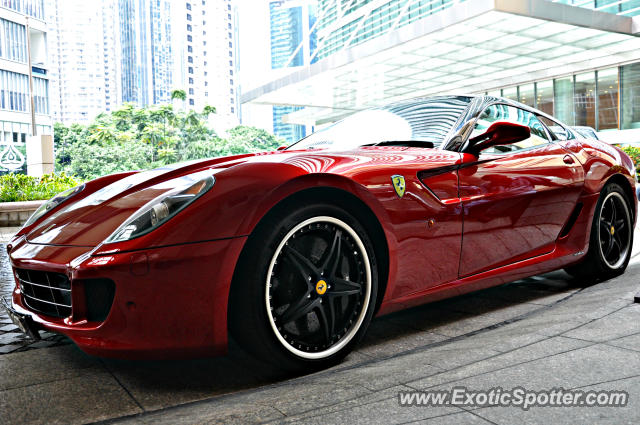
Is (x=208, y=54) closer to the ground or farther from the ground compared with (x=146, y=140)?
farther from the ground

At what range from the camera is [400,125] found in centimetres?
296

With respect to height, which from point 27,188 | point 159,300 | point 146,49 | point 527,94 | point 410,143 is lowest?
point 159,300

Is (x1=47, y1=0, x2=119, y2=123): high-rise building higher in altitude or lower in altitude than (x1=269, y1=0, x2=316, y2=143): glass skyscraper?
lower

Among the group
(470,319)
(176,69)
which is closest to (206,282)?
(470,319)

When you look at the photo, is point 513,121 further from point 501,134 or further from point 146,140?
point 146,140

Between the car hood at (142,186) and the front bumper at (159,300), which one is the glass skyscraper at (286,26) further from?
the front bumper at (159,300)

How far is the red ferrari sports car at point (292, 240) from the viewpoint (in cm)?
186

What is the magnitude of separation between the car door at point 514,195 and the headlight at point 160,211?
123cm

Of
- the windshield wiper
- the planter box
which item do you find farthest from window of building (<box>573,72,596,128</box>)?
the windshield wiper

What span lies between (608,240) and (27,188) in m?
11.9

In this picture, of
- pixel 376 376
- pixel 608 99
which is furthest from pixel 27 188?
pixel 608 99

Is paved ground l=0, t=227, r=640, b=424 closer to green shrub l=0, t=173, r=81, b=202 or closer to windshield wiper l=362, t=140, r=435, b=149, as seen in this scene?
windshield wiper l=362, t=140, r=435, b=149

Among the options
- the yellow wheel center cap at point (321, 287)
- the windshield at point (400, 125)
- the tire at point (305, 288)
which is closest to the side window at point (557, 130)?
the windshield at point (400, 125)

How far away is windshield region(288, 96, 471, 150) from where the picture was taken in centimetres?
286
